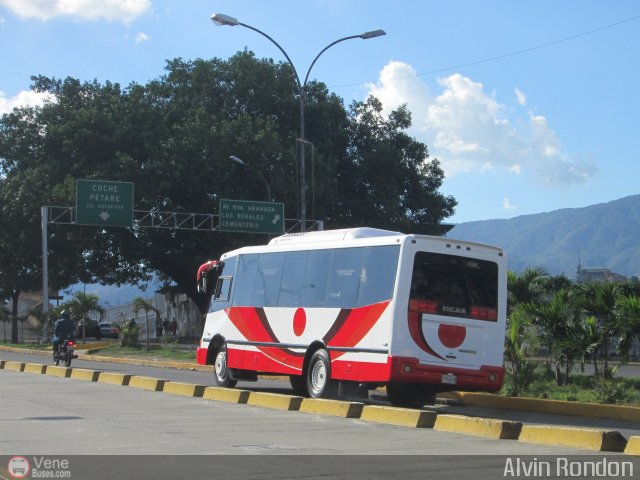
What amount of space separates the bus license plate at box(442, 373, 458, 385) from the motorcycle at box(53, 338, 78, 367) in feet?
Result: 53.9

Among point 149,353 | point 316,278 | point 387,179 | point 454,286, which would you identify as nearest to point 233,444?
point 454,286

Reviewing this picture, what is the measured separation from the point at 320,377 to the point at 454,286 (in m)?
3.15

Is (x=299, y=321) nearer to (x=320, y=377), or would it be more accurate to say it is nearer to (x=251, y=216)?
(x=320, y=377)

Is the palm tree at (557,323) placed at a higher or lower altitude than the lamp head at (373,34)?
lower

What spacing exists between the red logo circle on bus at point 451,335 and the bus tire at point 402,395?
3.68 feet

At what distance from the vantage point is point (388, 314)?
16.4m

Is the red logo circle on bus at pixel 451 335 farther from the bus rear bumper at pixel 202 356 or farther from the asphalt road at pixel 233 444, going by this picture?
the bus rear bumper at pixel 202 356

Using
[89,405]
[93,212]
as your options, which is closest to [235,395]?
[89,405]

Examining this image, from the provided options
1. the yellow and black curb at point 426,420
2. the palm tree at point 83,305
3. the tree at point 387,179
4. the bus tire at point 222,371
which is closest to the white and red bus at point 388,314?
the yellow and black curb at point 426,420

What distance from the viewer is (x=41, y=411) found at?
1500cm

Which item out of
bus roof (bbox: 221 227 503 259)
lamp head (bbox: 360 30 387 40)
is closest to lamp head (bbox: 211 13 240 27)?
lamp head (bbox: 360 30 387 40)

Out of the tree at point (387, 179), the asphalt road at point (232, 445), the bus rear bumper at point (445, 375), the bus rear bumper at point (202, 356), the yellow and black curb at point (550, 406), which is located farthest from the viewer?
the tree at point (387, 179)

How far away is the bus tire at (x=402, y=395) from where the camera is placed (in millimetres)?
17234
